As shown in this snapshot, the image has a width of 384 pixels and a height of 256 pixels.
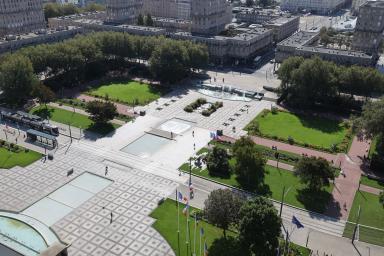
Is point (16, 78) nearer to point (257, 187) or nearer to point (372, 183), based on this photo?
point (257, 187)

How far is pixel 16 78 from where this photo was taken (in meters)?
111

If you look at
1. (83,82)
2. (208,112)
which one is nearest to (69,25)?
(83,82)

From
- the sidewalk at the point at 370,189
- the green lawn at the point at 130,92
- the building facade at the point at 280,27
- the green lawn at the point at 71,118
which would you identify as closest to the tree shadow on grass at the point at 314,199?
the sidewalk at the point at 370,189

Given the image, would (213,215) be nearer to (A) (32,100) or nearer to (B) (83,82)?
(A) (32,100)

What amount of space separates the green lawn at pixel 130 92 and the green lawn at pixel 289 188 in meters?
44.2

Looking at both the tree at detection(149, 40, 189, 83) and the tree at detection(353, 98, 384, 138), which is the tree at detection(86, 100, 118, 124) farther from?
the tree at detection(353, 98, 384, 138)

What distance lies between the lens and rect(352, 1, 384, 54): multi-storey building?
150250mm

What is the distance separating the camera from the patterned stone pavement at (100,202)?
62.6 meters

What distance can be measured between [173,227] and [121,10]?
479 feet

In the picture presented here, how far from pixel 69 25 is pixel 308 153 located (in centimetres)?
13988

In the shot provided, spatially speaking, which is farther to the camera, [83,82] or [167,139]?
[83,82]

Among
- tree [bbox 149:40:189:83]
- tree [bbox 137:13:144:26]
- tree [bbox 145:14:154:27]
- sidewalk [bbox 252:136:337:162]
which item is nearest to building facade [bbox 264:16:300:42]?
tree [bbox 145:14:154:27]

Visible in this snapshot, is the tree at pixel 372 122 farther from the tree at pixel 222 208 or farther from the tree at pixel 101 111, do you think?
the tree at pixel 101 111

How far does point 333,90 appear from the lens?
4464 inches
